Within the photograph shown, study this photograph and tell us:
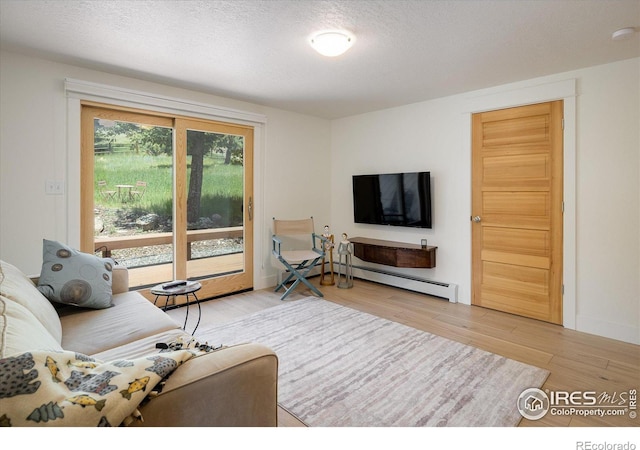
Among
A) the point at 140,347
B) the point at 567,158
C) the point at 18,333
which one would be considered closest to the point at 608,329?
the point at 567,158

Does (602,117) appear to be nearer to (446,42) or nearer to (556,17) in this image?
(556,17)

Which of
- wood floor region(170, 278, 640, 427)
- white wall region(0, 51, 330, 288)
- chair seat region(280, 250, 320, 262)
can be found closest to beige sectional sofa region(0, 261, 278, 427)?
wood floor region(170, 278, 640, 427)

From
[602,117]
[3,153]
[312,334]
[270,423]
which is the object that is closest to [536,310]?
[602,117]

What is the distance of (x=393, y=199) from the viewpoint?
4.39 meters

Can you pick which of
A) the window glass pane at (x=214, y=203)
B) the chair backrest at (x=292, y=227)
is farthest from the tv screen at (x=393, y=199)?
the window glass pane at (x=214, y=203)

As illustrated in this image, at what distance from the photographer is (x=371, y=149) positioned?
472 centimetres

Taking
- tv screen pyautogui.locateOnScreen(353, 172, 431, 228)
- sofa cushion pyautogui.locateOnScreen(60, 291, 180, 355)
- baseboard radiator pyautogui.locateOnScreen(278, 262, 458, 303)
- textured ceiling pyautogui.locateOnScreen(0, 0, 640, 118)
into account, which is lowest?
Answer: baseboard radiator pyautogui.locateOnScreen(278, 262, 458, 303)

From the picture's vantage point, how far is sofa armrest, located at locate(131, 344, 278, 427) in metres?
0.94

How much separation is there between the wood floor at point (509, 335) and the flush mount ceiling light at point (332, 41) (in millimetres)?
2399

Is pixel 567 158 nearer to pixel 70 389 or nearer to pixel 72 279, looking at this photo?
pixel 70 389

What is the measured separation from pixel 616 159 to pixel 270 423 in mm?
3395

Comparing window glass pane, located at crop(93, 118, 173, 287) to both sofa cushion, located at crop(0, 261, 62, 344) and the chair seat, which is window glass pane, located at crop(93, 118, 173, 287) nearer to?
the chair seat

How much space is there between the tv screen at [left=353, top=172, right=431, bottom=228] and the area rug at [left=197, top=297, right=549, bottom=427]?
4.93 ft

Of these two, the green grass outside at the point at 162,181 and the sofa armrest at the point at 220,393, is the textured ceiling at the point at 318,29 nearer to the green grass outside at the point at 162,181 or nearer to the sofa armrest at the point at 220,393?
the green grass outside at the point at 162,181
